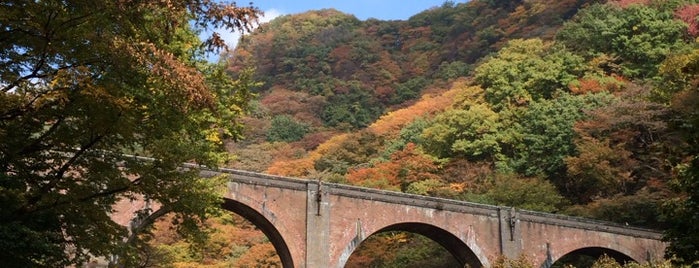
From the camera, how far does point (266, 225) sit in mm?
27172

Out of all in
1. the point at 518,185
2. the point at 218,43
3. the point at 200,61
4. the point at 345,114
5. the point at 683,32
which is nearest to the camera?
the point at 218,43

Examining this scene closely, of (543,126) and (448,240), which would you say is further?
(543,126)

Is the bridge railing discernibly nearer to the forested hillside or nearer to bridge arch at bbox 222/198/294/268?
bridge arch at bbox 222/198/294/268

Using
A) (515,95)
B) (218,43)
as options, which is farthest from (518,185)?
(218,43)

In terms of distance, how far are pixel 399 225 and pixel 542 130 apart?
1421 centimetres

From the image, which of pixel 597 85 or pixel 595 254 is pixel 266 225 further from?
pixel 597 85

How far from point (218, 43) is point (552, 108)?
3336 cm

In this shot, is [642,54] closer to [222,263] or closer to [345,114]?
[222,263]

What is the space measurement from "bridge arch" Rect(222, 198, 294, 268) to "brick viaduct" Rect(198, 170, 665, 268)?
0.05 metres

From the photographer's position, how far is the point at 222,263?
1395 inches

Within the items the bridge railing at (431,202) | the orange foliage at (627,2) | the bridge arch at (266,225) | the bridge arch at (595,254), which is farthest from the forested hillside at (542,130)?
the bridge arch at (266,225)

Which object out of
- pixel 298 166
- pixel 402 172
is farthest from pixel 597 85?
pixel 298 166

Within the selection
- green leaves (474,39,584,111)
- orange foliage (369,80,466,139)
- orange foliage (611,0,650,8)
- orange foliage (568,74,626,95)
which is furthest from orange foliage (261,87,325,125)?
orange foliage (568,74,626,95)

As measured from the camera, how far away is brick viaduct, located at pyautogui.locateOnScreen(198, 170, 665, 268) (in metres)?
26.8
